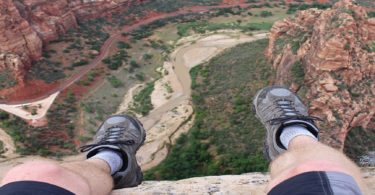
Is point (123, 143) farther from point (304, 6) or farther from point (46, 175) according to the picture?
point (304, 6)

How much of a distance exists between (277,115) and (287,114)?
0.29 meters

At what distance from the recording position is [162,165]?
25375 millimetres

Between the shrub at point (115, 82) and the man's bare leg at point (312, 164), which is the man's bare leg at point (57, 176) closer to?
the man's bare leg at point (312, 164)

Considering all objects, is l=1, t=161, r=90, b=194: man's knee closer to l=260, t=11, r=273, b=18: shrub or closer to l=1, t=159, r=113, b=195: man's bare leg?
l=1, t=159, r=113, b=195: man's bare leg

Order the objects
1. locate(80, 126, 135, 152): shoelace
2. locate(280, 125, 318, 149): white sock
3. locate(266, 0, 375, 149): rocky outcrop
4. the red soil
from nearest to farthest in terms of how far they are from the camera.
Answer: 1. locate(280, 125, 318, 149): white sock
2. locate(80, 126, 135, 152): shoelace
3. locate(266, 0, 375, 149): rocky outcrop
4. the red soil

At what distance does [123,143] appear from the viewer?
9.77m

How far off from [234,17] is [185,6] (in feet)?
21.3

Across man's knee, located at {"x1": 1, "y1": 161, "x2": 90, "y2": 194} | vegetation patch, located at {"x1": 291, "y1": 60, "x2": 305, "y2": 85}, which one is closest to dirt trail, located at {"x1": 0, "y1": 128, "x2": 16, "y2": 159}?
vegetation patch, located at {"x1": 291, "y1": 60, "x2": 305, "y2": 85}

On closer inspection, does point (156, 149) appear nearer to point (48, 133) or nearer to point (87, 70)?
point (48, 133)

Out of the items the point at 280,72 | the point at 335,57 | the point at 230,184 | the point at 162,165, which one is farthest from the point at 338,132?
the point at 230,184

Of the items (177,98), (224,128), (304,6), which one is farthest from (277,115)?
(304,6)

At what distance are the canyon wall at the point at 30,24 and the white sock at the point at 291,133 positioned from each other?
95.5ft

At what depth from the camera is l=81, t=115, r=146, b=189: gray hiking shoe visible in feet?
29.0

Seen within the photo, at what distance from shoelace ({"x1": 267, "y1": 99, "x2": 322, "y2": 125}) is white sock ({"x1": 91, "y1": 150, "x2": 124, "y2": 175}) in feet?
11.2
